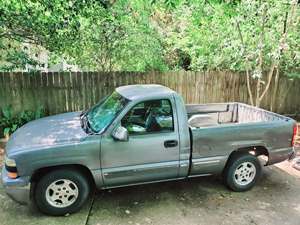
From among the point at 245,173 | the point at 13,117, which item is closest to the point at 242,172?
the point at 245,173

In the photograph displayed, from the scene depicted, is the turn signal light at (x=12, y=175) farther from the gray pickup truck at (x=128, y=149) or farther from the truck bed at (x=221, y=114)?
the truck bed at (x=221, y=114)

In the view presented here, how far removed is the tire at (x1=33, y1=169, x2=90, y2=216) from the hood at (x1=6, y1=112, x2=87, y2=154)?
43 cm

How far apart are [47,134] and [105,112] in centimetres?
90

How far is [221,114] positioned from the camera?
19.2ft

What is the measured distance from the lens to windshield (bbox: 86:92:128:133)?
13.2 ft

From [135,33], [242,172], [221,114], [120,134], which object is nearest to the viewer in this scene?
[120,134]

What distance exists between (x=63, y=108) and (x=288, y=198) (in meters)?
5.98

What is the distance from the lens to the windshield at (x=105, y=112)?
402 centimetres

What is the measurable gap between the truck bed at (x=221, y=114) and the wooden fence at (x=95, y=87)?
110 inches

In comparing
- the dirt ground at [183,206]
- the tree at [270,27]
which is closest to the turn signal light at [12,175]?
the dirt ground at [183,206]

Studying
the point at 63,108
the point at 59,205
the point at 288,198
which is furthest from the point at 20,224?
the point at 63,108

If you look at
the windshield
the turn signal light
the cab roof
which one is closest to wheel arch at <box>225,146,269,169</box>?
the cab roof

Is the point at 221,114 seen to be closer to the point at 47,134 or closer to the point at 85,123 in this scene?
the point at 85,123

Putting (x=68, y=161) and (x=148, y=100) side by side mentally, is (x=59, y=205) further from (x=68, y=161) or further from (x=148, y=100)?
(x=148, y=100)
